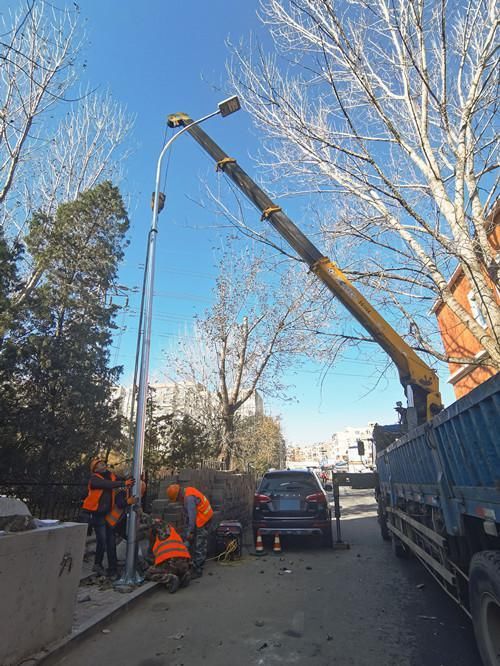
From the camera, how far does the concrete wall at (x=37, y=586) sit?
10.3 feet

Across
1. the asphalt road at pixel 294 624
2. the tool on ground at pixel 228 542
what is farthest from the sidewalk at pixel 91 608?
the tool on ground at pixel 228 542

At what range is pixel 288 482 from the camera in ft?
29.9

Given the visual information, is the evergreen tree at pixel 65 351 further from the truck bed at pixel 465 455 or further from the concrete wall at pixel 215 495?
the truck bed at pixel 465 455

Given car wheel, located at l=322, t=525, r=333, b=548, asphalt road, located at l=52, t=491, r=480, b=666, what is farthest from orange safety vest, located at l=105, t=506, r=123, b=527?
car wheel, located at l=322, t=525, r=333, b=548

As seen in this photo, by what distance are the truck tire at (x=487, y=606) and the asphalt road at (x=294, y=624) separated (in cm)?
78

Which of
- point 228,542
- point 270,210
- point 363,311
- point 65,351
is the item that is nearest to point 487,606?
point 363,311

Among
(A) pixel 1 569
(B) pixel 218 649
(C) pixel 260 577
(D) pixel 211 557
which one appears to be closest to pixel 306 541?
(D) pixel 211 557

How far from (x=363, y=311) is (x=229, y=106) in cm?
479

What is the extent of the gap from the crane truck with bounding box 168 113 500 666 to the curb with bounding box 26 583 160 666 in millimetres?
3513

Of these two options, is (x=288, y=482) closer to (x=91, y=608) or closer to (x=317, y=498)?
(x=317, y=498)

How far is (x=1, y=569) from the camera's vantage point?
307 cm

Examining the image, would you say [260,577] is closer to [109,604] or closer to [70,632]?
[109,604]

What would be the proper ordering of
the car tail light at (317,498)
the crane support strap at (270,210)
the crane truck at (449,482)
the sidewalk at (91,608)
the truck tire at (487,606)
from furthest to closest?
the crane support strap at (270,210) < the car tail light at (317,498) < the sidewalk at (91,608) < the crane truck at (449,482) < the truck tire at (487,606)

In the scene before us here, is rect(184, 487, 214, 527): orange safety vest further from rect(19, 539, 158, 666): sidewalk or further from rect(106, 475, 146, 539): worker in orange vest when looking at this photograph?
rect(19, 539, 158, 666): sidewalk
